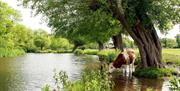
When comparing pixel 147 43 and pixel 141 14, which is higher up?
pixel 141 14

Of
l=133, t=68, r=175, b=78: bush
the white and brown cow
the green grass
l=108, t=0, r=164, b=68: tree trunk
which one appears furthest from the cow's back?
the green grass

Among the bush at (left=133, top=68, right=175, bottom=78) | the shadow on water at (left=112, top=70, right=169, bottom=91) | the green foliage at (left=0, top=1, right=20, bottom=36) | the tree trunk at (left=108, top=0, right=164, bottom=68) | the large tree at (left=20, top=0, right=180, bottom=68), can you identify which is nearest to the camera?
the shadow on water at (left=112, top=70, right=169, bottom=91)

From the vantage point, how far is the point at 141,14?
26.8 meters

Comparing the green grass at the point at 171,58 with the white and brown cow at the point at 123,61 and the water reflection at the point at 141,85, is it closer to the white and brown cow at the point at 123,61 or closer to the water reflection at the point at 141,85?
the white and brown cow at the point at 123,61

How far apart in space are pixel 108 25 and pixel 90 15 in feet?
17.3

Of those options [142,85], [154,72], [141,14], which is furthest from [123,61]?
[142,85]

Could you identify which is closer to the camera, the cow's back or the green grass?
the cow's back

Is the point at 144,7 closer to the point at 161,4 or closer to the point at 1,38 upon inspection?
the point at 161,4

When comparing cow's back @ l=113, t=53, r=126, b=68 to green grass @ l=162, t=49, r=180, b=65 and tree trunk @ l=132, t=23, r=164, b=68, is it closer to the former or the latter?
tree trunk @ l=132, t=23, r=164, b=68

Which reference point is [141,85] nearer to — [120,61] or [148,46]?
[148,46]

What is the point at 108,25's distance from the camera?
33.8 metres

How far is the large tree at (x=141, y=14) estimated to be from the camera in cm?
2586

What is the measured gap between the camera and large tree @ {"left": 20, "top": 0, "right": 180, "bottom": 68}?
25.9 m

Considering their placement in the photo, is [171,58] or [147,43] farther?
[171,58]
